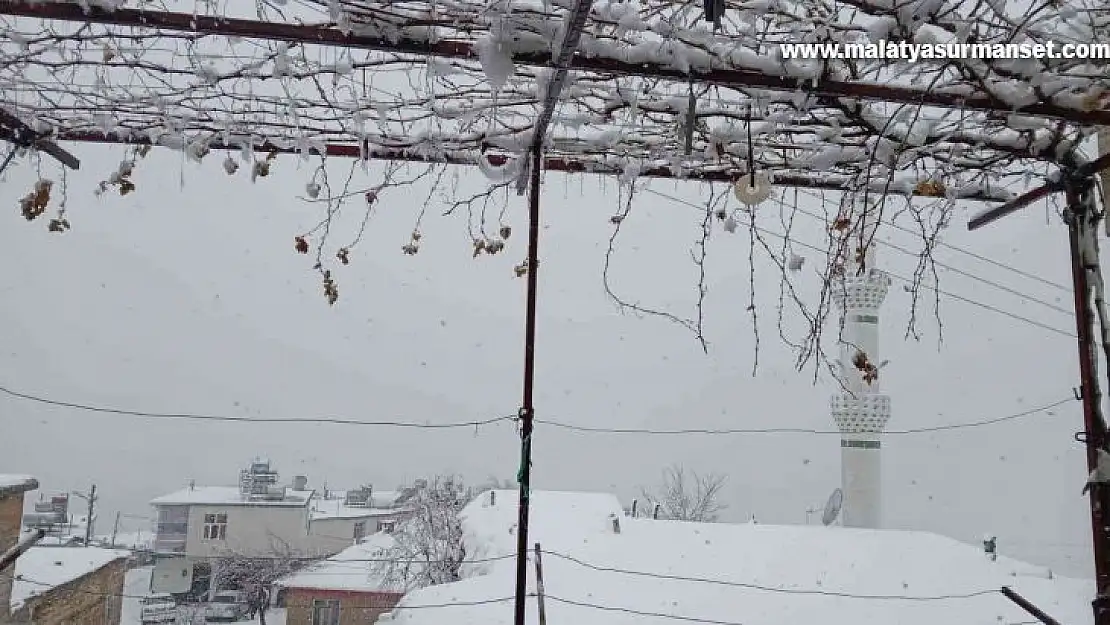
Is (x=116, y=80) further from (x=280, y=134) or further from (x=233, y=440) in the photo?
Result: (x=233, y=440)

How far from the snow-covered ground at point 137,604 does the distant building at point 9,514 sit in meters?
11.2

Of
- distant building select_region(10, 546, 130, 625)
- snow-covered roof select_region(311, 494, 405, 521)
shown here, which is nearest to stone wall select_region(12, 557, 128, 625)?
distant building select_region(10, 546, 130, 625)

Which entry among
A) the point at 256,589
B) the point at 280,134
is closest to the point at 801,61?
the point at 280,134

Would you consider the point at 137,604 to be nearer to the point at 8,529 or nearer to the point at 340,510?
the point at 340,510

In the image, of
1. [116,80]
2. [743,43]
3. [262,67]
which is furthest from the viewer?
[116,80]

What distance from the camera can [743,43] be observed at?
1735 mm

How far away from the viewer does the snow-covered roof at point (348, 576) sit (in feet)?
53.6

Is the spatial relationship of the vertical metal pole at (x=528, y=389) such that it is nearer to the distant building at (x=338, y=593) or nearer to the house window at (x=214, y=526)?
the distant building at (x=338, y=593)

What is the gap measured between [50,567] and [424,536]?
28.7ft

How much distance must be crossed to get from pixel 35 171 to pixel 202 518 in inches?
929

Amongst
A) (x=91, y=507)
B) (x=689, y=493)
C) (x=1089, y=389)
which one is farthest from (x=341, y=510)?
(x=1089, y=389)

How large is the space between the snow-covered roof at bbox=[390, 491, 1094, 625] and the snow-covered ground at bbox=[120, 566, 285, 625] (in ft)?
34.7

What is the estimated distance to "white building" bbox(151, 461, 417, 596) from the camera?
22.1 m

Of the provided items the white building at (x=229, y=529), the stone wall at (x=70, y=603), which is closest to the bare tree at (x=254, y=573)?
the white building at (x=229, y=529)
